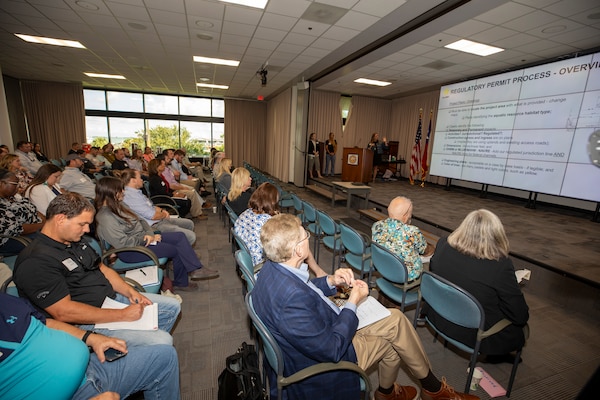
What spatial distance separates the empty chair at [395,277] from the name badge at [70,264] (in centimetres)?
195

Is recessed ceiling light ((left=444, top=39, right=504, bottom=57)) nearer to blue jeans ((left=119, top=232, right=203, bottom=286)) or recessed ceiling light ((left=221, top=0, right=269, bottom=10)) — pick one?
recessed ceiling light ((left=221, top=0, right=269, bottom=10))

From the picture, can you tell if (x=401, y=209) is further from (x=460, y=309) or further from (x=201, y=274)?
(x=201, y=274)

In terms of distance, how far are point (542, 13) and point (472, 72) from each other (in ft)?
10.1

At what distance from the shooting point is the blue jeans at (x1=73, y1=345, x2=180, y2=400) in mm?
1245

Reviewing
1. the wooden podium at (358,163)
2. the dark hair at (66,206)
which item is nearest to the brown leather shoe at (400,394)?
the dark hair at (66,206)

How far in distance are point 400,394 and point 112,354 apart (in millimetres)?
1623

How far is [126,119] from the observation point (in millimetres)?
11742

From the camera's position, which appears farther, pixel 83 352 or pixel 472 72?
pixel 472 72

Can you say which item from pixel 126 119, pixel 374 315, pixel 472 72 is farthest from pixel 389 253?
pixel 126 119

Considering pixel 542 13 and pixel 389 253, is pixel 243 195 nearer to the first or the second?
pixel 389 253

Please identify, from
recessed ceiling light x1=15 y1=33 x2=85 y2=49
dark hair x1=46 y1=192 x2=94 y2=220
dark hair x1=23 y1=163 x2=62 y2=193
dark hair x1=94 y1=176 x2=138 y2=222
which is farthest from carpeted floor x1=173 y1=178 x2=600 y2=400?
recessed ceiling light x1=15 y1=33 x2=85 y2=49

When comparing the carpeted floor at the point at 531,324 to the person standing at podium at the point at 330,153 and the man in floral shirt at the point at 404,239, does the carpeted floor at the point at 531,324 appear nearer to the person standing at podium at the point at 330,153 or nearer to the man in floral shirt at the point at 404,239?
the man in floral shirt at the point at 404,239

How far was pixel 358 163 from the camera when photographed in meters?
7.66

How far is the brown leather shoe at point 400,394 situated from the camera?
1.62m
